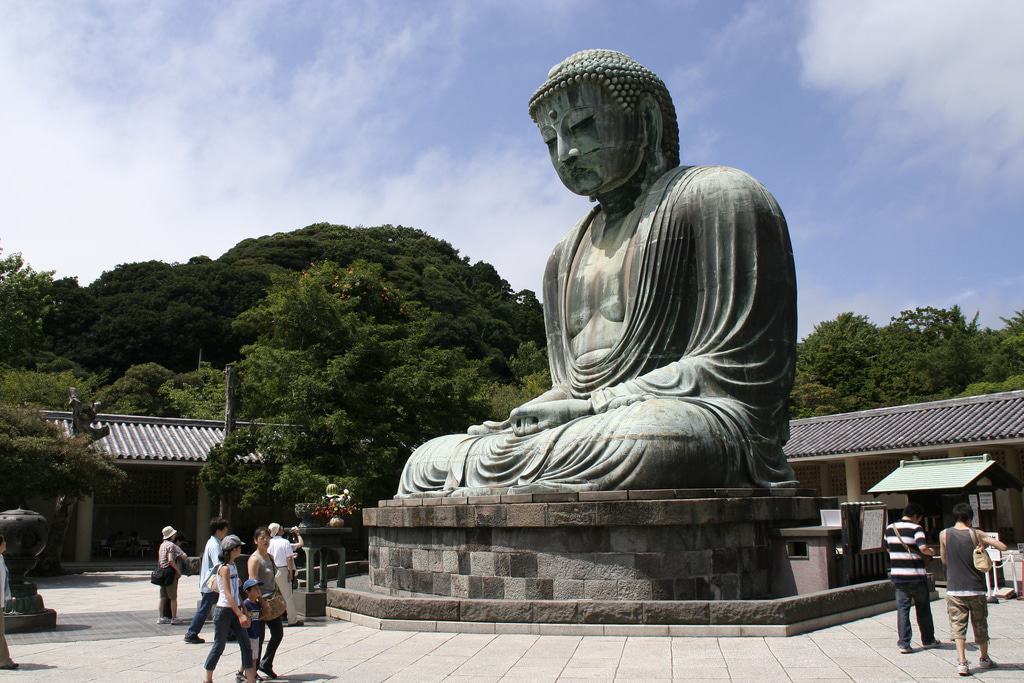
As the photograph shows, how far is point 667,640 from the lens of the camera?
20.5ft

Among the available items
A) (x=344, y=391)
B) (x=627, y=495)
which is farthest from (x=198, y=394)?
(x=627, y=495)

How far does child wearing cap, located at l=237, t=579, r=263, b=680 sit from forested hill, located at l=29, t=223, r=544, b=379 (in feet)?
99.1

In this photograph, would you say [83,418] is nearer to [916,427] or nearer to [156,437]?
[156,437]

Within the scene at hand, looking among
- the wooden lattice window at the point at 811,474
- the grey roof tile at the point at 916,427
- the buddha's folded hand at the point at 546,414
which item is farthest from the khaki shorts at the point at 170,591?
the wooden lattice window at the point at 811,474

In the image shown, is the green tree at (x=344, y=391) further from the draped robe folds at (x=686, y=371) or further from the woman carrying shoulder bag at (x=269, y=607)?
the woman carrying shoulder bag at (x=269, y=607)

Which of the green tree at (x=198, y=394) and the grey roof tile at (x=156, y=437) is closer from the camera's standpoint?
the grey roof tile at (x=156, y=437)

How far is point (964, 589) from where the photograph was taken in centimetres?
549

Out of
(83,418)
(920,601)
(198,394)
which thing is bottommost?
Answer: (920,601)

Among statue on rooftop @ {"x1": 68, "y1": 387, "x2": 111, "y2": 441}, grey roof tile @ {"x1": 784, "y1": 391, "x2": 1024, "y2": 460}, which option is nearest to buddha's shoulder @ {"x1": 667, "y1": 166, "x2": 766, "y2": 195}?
grey roof tile @ {"x1": 784, "y1": 391, "x2": 1024, "y2": 460}

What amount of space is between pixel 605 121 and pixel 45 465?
12.1 metres

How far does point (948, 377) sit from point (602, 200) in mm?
32059

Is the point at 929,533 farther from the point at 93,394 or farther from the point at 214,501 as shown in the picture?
the point at 93,394

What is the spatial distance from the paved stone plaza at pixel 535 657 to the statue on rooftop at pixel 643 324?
1426 millimetres

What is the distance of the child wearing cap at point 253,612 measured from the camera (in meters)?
5.38
